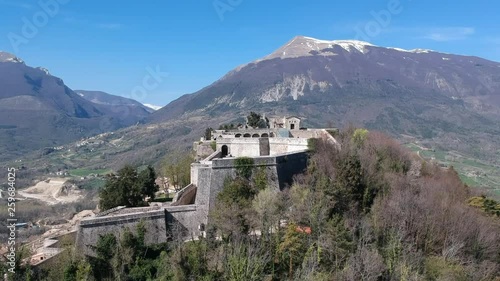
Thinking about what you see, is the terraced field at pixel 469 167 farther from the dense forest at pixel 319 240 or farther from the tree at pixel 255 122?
the dense forest at pixel 319 240

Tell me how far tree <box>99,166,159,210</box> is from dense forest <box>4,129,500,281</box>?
730 cm

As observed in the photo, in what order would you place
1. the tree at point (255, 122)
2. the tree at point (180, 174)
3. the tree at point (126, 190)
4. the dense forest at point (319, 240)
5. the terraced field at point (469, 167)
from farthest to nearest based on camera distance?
the terraced field at point (469, 167) → the tree at point (255, 122) → the tree at point (180, 174) → the tree at point (126, 190) → the dense forest at point (319, 240)

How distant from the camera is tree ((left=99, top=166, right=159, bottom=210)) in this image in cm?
2967

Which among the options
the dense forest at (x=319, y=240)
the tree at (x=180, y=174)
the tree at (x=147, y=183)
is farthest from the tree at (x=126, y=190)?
the dense forest at (x=319, y=240)

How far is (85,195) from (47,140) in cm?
12679

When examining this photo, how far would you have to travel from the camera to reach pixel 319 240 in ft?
69.3

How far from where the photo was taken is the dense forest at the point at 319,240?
20281 millimetres

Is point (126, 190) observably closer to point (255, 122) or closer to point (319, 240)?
point (319, 240)

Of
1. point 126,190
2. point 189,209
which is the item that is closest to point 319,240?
point 189,209

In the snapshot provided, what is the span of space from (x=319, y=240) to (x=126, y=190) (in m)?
15.6

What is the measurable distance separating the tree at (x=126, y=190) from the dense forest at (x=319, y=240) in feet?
23.9

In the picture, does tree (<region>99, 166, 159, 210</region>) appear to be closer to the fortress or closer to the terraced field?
the fortress

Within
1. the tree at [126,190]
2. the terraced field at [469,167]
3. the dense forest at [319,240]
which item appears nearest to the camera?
the dense forest at [319,240]

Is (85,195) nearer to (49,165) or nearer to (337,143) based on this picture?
(49,165)
